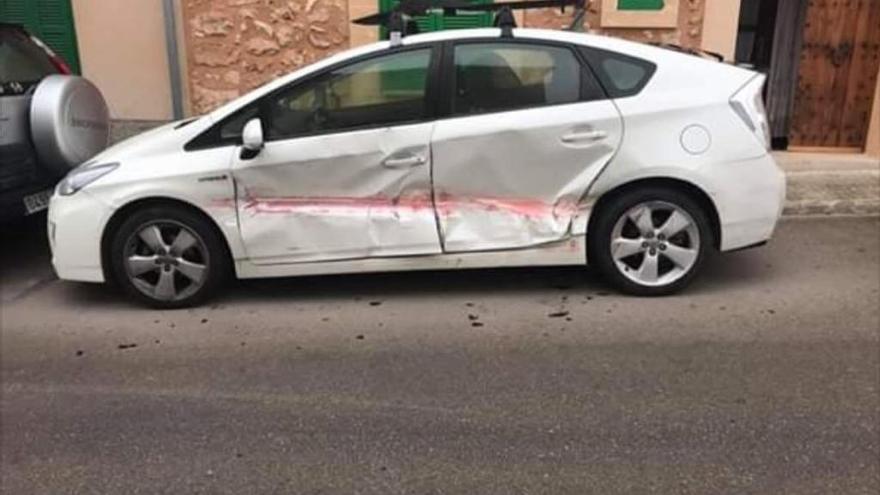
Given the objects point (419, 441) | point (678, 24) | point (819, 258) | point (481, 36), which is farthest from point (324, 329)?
point (678, 24)

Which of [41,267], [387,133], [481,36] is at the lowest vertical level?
[41,267]

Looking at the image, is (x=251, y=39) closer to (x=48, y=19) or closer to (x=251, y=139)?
(x=48, y=19)

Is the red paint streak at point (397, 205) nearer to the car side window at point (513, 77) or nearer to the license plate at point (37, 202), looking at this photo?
the car side window at point (513, 77)

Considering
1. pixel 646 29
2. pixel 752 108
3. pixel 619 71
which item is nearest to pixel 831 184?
pixel 646 29

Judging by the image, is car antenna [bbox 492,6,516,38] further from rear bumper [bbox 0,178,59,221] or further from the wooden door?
the wooden door

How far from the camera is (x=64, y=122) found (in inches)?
227

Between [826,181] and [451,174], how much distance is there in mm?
4485

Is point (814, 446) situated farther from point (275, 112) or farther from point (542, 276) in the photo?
point (275, 112)

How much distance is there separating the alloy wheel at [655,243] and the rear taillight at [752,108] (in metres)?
0.64

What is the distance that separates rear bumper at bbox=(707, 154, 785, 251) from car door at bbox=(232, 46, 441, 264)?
5.58 feet

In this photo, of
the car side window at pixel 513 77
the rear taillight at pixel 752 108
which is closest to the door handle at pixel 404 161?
the car side window at pixel 513 77

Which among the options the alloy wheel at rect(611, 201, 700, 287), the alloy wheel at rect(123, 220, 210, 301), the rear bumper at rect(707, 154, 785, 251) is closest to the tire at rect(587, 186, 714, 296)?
the alloy wheel at rect(611, 201, 700, 287)

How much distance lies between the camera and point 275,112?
5.01m

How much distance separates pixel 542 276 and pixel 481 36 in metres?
1.60
